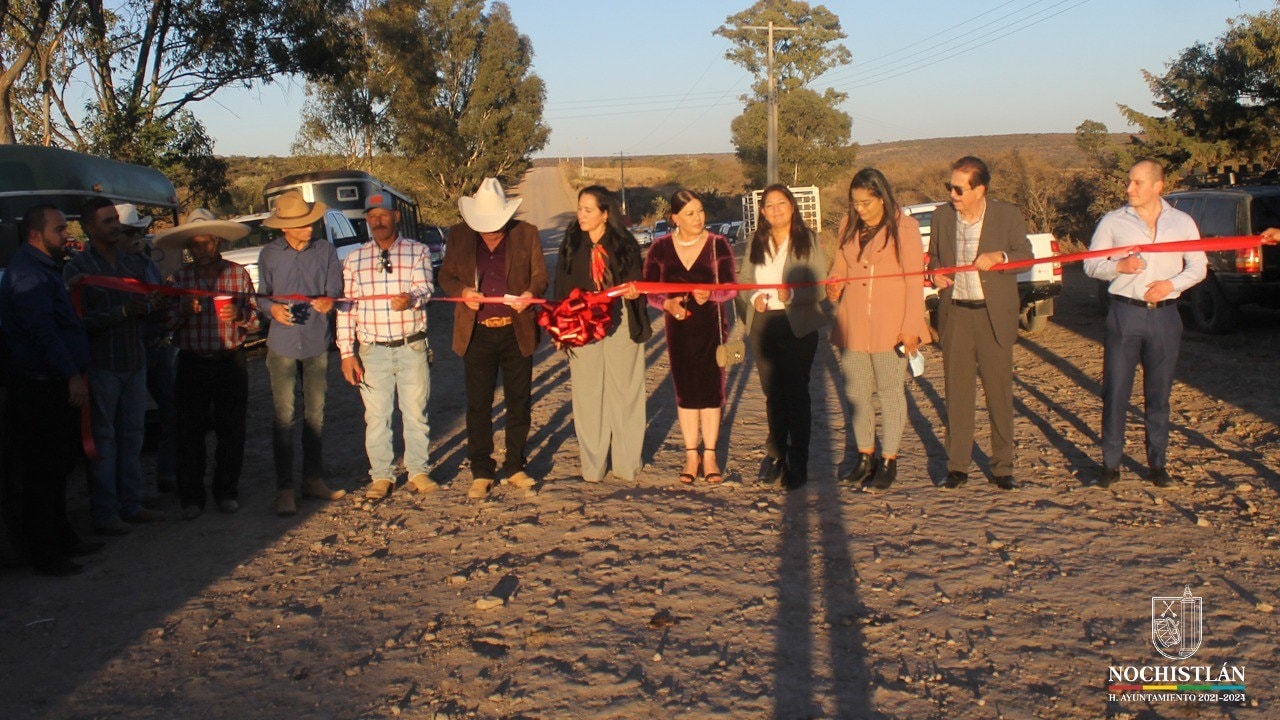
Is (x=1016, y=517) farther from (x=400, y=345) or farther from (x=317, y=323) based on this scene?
(x=317, y=323)

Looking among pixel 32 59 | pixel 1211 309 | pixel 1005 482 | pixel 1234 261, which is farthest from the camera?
pixel 32 59

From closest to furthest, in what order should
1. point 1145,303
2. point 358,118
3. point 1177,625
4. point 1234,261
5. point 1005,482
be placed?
point 1177,625
point 1145,303
point 1005,482
point 1234,261
point 358,118

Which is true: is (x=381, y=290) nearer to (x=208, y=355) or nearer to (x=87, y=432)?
(x=208, y=355)

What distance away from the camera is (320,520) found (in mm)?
6562

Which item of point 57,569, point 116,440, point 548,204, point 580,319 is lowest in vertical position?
point 57,569

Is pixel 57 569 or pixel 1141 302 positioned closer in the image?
pixel 57 569

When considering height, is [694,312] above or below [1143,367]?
above

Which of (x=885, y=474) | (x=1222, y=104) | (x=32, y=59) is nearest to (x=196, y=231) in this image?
(x=885, y=474)

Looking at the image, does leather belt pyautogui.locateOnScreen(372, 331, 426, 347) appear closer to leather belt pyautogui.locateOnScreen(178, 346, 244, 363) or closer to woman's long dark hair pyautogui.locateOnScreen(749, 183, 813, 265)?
leather belt pyautogui.locateOnScreen(178, 346, 244, 363)

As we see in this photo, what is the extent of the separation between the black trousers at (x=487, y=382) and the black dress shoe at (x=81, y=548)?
2246mm

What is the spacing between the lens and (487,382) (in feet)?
22.7

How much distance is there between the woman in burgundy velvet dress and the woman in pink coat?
0.75 m

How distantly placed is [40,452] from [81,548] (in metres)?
0.64

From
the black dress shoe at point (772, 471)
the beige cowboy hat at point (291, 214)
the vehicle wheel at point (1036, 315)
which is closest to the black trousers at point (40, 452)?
the beige cowboy hat at point (291, 214)
